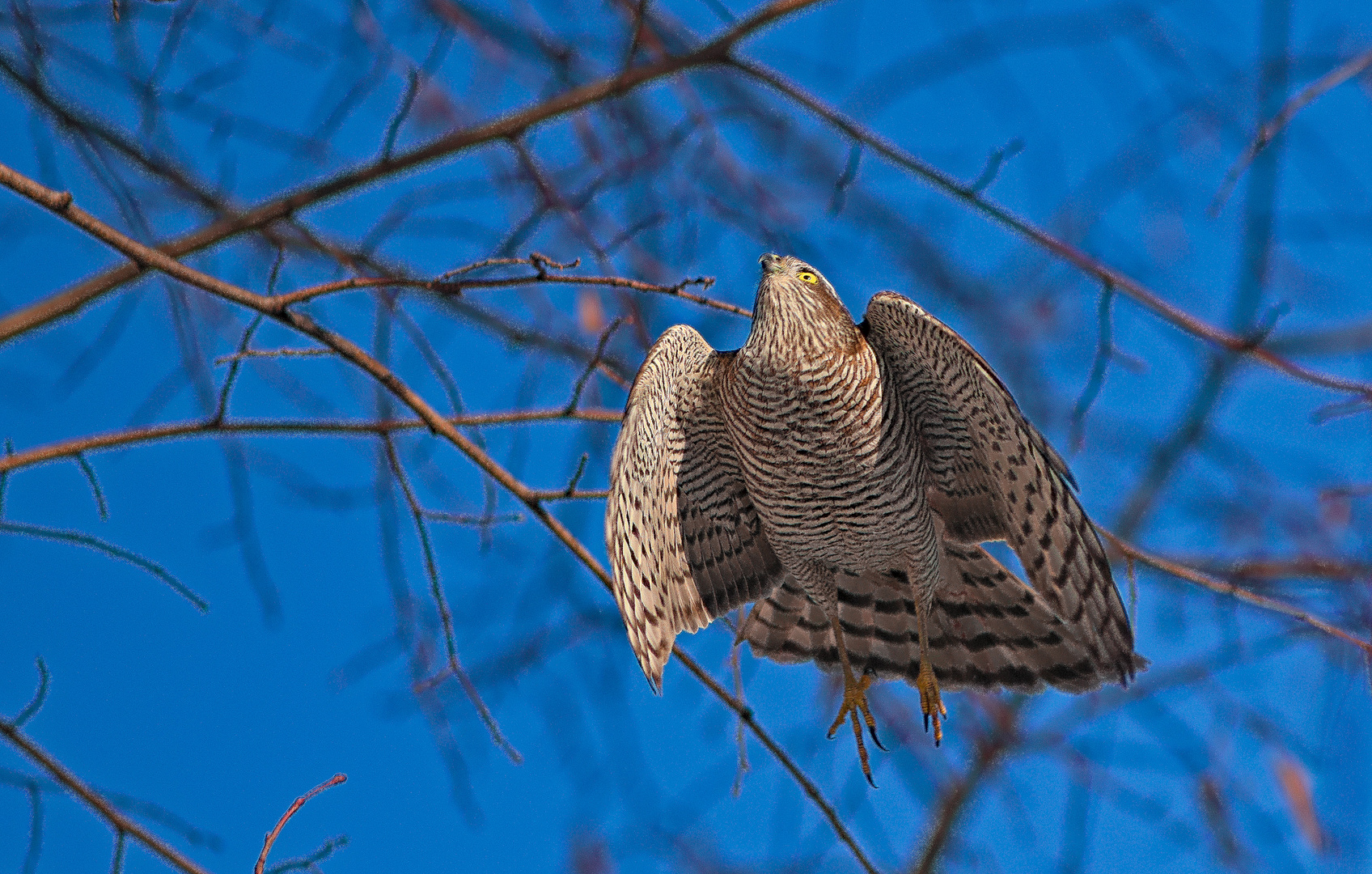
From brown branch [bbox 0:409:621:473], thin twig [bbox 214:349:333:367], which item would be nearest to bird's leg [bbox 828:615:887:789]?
brown branch [bbox 0:409:621:473]

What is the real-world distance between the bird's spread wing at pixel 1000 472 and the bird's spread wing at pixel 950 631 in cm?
22

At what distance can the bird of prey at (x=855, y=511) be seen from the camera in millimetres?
3539

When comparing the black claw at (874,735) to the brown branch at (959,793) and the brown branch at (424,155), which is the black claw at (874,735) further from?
the brown branch at (424,155)

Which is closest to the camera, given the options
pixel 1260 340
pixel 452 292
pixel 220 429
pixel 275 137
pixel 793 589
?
pixel 452 292

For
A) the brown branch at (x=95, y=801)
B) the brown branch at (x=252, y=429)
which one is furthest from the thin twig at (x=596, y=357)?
the brown branch at (x=95, y=801)

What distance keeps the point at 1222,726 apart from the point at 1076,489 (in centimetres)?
100

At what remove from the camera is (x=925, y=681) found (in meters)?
4.14

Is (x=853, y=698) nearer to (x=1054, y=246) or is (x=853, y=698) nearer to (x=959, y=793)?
(x=959, y=793)

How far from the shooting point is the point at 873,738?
12.6ft

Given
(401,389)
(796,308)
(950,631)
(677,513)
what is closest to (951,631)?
(950,631)

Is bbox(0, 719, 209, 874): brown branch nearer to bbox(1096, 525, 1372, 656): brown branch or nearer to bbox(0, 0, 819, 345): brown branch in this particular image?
bbox(0, 0, 819, 345): brown branch

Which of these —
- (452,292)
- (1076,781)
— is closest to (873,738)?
(1076,781)

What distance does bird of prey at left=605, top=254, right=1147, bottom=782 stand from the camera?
3.54 meters

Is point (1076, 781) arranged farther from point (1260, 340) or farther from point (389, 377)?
point (389, 377)
